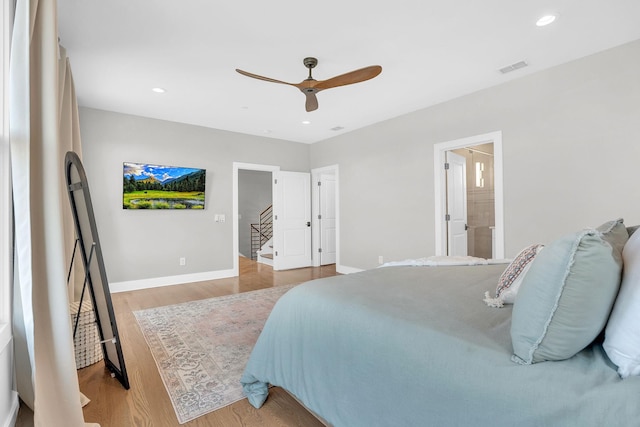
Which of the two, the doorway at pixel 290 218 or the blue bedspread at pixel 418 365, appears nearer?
the blue bedspread at pixel 418 365

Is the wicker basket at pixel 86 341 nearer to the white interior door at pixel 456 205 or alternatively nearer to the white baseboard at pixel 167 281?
the white baseboard at pixel 167 281

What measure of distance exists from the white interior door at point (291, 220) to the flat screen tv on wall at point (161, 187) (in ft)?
5.06

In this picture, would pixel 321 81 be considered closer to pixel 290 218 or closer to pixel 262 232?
pixel 290 218

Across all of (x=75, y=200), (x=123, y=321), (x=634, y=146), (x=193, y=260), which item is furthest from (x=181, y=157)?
(x=634, y=146)

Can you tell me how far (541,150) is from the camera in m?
3.29

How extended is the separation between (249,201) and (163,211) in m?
4.81

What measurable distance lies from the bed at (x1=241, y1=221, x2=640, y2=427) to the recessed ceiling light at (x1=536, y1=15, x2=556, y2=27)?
82.1 inches

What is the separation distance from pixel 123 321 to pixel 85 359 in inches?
38.0

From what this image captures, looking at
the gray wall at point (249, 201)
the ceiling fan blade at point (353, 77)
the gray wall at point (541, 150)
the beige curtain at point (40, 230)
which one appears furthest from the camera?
the gray wall at point (249, 201)

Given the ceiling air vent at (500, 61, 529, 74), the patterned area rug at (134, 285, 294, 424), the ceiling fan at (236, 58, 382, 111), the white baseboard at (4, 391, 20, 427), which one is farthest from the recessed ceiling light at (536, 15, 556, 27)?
the white baseboard at (4, 391, 20, 427)

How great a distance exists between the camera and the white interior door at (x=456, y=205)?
4.32m

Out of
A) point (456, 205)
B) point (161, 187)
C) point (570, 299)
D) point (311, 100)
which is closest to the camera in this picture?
point (570, 299)

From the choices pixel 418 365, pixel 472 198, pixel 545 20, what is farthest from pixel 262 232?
pixel 418 365

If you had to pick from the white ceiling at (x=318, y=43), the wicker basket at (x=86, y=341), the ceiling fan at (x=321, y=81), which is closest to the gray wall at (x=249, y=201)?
the white ceiling at (x=318, y=43)
